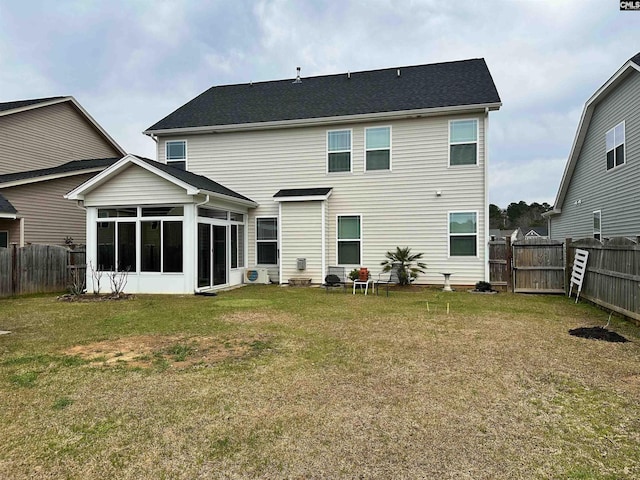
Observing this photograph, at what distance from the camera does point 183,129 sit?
48.6ft

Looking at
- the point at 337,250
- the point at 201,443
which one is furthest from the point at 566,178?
the point at 201,443

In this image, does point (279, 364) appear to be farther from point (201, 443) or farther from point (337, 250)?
point (337, 250)

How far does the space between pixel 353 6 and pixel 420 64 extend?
338cm

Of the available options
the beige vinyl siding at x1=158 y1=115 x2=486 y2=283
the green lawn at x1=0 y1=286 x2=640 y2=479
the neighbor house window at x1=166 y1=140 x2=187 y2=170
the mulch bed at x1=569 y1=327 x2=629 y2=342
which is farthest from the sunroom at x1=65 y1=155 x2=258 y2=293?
the mulch bed at x1=569 y1=327 x2=629 y2=342

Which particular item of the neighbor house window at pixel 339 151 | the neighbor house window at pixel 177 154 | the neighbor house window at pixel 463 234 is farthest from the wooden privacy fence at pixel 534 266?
the neighbor house window at pixel 177 154

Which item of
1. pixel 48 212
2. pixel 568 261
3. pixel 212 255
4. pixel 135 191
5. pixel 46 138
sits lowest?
pixel 568 261

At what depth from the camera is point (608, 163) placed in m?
13.3

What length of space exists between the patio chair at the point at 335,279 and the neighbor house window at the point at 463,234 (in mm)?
3561

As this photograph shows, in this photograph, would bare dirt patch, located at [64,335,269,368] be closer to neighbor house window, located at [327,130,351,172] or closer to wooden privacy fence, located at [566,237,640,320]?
wooden privacy fence, located at [566,237,640,320]

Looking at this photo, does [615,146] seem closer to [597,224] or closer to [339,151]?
[597,224]

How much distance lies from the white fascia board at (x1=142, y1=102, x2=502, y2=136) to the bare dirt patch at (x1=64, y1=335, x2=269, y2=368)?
9338 mm

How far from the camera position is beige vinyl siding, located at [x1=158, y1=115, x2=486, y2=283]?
510 inches

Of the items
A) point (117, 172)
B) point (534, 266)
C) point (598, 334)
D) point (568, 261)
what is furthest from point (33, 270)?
point (568, 261)

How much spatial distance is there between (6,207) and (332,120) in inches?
440
